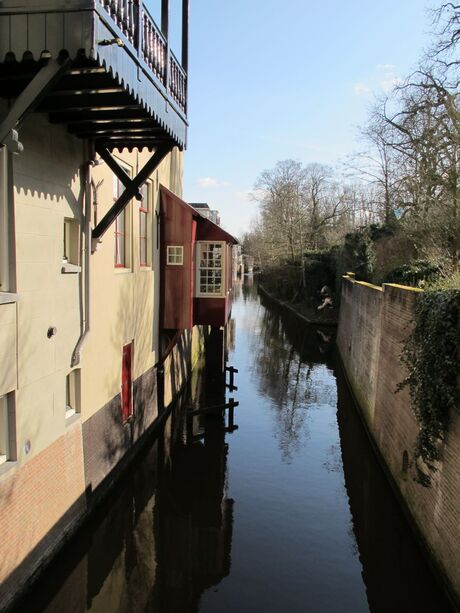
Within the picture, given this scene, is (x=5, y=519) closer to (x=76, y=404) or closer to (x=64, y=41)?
(x=76, y=404)

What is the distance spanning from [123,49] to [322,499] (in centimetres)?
786

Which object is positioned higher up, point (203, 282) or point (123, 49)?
point (123, 49)

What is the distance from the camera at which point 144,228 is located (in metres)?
11.0

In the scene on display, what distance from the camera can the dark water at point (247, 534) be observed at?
20.7ft

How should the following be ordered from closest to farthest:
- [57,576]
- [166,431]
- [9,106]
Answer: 1. [9,106]
2. [57,576]
3. [166,431]

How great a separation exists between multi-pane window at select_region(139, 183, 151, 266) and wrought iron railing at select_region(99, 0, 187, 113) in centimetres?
340

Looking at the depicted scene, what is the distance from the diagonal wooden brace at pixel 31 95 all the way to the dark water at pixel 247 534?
492 centimetres

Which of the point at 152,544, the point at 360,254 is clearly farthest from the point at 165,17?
the point at 360,254

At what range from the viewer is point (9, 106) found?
207 inches

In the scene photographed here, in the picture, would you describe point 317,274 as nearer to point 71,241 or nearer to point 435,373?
point 435,373

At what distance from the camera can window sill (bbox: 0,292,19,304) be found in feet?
16.8

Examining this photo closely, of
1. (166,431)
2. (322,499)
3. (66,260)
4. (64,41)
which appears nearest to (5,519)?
(66,260)

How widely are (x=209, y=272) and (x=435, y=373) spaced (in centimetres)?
710

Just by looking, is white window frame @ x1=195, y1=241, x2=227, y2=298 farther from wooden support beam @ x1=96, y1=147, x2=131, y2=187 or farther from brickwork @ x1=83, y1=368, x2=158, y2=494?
wooden support beam @ x1=96, y1=147, x2=131, y2=187
